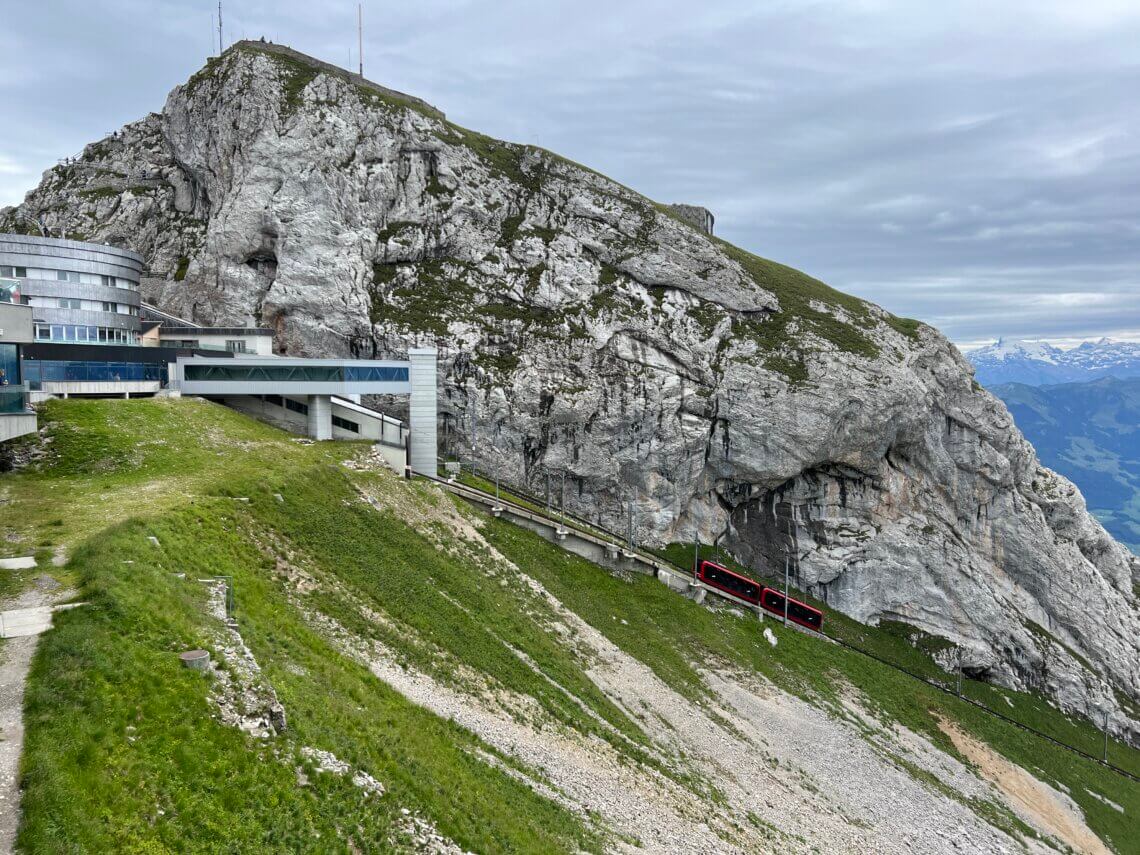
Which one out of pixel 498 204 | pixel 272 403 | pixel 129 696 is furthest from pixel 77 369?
pixel 498 204

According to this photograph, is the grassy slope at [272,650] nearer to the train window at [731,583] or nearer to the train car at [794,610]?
the train car at [794,610]

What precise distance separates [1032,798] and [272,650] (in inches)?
2344

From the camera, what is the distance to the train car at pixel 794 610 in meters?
60.4

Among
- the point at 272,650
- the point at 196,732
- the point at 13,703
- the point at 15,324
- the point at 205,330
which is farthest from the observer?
the point at 205,330

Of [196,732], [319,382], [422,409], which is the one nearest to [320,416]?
[319,382]

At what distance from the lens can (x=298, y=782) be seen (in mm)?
14234

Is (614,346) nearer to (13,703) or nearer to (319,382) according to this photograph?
(319,382)

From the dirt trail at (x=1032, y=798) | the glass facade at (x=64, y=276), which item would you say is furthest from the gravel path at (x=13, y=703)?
the dirt trail at (x=1032, y=798)

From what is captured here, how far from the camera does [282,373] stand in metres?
52.1

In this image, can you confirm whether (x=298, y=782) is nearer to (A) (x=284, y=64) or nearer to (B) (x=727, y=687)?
(B) (x=727, y=687)

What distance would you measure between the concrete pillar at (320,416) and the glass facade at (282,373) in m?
1.77

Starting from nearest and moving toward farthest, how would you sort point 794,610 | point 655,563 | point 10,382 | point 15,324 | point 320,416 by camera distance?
1. point 10,382
2. point 15,324
3. point 320,416
4. point 655,563
5. point 794,610

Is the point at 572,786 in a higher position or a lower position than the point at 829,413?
lower

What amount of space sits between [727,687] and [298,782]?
3634cm
